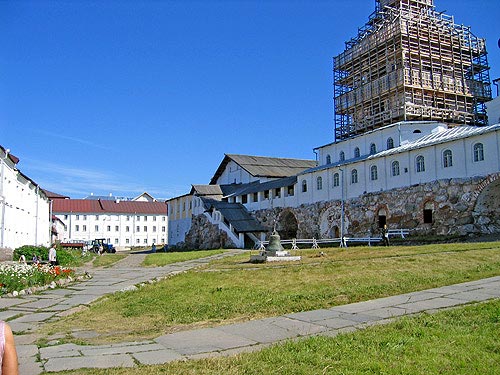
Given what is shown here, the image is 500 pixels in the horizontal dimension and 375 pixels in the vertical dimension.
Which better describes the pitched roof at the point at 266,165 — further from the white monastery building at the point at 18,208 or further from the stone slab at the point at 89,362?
the stone slab at the point at 89,362

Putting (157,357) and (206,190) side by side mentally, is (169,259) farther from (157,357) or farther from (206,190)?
(206,190)

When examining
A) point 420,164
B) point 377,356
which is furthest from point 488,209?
point 377,356

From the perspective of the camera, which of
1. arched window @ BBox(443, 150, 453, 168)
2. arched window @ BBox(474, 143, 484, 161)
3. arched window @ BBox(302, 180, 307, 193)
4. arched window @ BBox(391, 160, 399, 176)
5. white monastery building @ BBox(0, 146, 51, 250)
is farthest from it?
arched window @ BBox(302, 180, 307, 193)

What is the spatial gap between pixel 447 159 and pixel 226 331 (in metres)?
27.7

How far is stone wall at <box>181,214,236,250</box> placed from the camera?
4731cm

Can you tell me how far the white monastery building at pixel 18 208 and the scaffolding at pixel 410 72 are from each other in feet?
101

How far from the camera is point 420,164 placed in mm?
33188

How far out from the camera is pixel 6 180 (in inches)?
1216

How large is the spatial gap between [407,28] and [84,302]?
4412 cm

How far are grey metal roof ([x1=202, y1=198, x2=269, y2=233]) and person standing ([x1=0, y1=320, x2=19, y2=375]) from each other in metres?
42.0

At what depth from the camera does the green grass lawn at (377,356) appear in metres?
4.93

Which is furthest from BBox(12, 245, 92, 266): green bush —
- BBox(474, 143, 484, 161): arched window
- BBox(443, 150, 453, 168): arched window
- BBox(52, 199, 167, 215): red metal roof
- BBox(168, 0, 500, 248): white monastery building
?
BBox(52, 199, 167, 215): red metal roof

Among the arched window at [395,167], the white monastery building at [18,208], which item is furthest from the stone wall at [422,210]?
the white monastery building at [18,208]

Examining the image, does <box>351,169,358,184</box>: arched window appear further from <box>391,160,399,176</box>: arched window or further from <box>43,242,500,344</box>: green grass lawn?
<box>43,242,500,344</box>: green grass lawn
